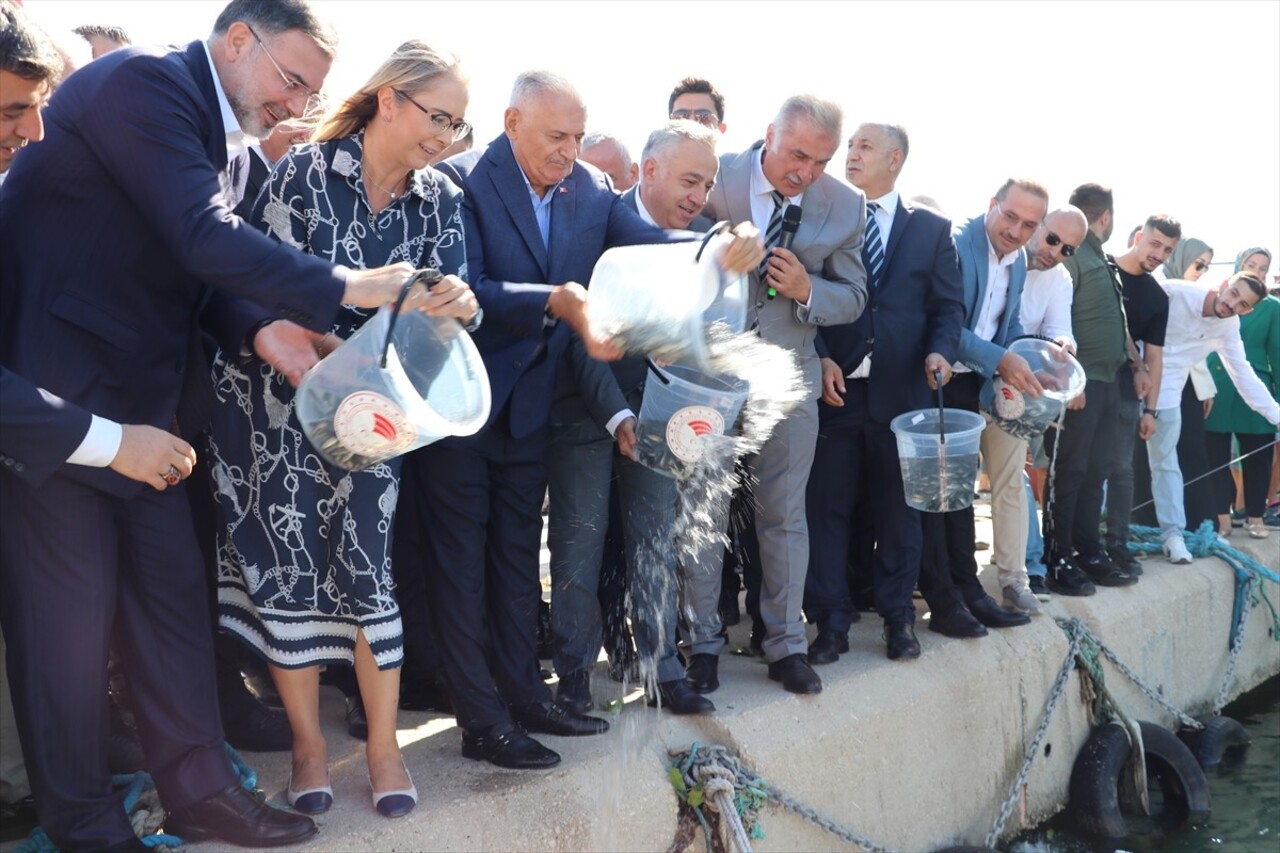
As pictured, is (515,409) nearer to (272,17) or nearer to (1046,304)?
(272,17)

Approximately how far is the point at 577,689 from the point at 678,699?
1.09 ft

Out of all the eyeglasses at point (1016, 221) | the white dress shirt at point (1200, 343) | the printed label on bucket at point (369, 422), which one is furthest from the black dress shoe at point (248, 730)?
the white dress shirt at point (1200, 343)

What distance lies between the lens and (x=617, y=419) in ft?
13.8

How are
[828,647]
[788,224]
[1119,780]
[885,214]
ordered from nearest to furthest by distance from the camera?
[788,224], [828,647], [885,214], [1119,780]

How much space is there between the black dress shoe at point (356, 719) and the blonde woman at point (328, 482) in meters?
0.47

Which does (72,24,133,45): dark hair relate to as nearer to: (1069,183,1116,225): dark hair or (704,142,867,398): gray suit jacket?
(704,142,867,398): gray suit jacket

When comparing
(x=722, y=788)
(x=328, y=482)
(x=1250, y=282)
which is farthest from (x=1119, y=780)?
(x=328, y=482)

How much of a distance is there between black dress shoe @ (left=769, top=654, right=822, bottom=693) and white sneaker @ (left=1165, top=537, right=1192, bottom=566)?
A: 143 inches

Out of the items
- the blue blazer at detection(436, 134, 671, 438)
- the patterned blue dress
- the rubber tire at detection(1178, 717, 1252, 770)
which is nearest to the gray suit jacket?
the blue blazer at detection(436, 134, 671, 438)

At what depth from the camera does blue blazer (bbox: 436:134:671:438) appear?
151 inches

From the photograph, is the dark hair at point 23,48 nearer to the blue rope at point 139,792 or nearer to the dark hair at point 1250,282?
the blue rope at point 139,792

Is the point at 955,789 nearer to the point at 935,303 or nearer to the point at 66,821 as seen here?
the point at 935,303

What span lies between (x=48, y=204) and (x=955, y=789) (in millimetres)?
3934

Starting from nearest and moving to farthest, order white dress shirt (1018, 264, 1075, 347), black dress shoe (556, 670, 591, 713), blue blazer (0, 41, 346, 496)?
blue blazer (0, 41, 346, 496)
black dress shoe (556, 670, 591, 713)
white dress shirt (1018, 264, 1075, 347)
